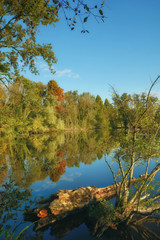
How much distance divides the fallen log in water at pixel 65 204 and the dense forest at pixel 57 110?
11.2 ft

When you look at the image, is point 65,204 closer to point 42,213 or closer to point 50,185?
point 42,213

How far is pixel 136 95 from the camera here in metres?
6.82

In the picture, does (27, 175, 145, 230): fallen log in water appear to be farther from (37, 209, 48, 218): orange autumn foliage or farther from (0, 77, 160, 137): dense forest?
(0, 77, 160, 137): dense forest

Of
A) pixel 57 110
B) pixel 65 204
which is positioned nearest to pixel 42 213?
pixel 65 204

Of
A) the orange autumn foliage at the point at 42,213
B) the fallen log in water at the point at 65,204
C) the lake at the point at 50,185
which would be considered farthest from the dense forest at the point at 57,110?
the orange autumn foliage at the point at 42,213

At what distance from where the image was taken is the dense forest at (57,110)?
6.51 m

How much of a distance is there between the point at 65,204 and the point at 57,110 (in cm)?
5025

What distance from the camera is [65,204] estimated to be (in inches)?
277

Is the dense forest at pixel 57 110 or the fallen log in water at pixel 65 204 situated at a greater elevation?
the dense forest at pixel 57 110

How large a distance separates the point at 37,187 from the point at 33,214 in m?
3.79

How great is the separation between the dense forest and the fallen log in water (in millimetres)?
3402

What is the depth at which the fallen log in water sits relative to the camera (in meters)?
6.58

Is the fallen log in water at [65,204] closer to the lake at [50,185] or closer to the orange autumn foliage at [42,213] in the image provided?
the orange autumn foliage at [42,213]

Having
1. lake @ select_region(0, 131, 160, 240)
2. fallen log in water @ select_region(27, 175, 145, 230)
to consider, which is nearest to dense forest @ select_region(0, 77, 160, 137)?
lake @ select_region(0, 131, 160, 240)
